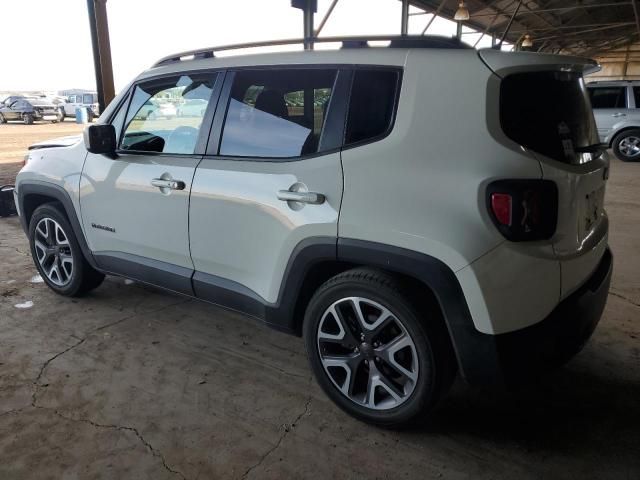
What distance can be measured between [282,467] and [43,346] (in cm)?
189

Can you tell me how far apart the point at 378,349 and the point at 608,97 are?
1186 cm

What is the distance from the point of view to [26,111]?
81.5ft

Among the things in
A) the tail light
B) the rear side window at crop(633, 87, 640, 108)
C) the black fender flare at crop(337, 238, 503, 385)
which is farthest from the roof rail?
the rear side window at crop(633, 87, 640, 108)

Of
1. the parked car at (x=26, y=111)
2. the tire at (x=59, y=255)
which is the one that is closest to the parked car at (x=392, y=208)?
the tire at (x=59, y=255)

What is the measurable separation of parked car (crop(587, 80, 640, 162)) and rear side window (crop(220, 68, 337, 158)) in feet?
36.1

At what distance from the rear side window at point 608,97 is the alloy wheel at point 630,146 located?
2.73ft

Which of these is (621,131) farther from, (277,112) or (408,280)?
(408,280)

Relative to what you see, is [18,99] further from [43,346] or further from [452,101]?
[452,101]

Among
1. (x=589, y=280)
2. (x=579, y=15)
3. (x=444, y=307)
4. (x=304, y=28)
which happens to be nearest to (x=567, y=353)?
(x=589, y=280)

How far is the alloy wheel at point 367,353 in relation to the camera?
2148mm

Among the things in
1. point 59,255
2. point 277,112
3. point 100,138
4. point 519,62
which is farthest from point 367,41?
point 59,255

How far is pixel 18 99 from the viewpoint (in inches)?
986

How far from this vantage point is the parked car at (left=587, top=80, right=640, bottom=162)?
11.1 meters

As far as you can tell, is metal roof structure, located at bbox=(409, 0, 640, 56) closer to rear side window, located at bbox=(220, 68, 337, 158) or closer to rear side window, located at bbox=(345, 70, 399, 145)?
rear side window, located at bbox=(220, 68, 337, 158)
